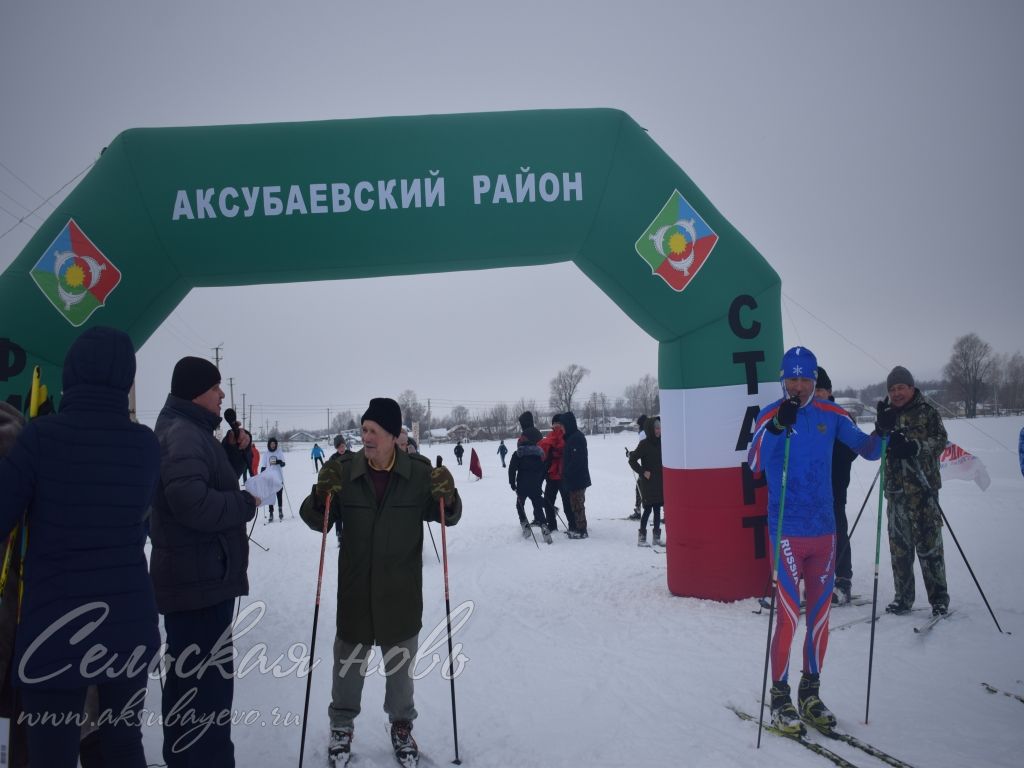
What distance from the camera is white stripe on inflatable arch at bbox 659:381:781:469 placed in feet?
20.2

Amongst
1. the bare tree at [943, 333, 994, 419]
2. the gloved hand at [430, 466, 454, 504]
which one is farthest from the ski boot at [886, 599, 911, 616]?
the bare tree at [943, 333, 994, 419]

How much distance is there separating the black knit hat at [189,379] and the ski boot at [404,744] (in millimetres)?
2021

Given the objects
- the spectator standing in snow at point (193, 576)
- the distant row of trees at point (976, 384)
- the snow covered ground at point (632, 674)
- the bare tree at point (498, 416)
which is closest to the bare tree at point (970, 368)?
the distant row of trees at point (976, 384)

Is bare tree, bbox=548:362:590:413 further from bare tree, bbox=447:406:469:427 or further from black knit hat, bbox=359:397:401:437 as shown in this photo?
black knit hat, bbox=359:397:401:437

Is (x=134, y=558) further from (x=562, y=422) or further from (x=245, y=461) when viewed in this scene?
(x=562, y=422)

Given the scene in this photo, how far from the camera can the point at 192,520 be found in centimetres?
291

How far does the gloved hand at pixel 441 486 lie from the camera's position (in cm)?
353

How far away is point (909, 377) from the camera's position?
18.2ft

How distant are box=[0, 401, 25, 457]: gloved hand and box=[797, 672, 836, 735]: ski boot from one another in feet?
13.4

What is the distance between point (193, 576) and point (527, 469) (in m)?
7.76

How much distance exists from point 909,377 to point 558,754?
431 centimetres

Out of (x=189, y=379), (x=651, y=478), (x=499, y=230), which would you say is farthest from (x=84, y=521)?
(x=651, y=478)

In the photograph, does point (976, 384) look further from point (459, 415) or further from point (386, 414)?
point (459, 415)

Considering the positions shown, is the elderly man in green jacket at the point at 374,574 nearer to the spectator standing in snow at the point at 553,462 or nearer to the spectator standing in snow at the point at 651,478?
the spectator standing in snow at the point at 651,478
